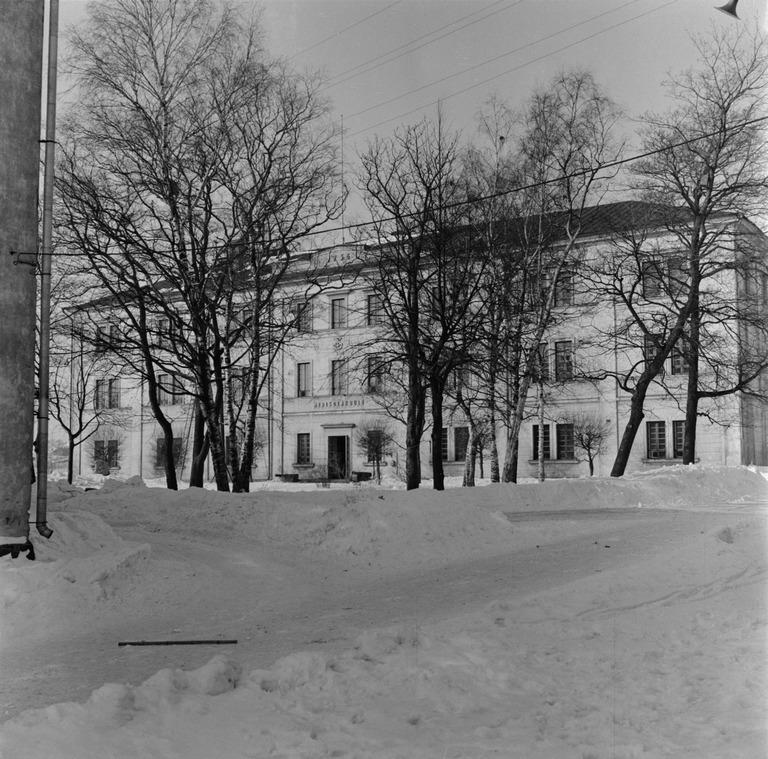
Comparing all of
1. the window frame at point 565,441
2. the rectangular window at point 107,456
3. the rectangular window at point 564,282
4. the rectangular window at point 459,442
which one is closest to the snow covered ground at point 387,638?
the rectangular window at point 564,282

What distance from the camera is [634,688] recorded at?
5.42 m

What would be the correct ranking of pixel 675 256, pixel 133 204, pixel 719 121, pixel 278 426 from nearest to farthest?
pixel 133 204
pixel 719 121
pixel 675 256
pixel 278 426

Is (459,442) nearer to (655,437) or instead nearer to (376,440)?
(376,440)

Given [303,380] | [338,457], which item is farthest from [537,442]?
[303,380]

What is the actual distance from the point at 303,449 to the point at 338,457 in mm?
3066

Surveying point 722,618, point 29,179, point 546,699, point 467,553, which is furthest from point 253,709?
point 467,553

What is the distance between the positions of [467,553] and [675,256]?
57.8ft

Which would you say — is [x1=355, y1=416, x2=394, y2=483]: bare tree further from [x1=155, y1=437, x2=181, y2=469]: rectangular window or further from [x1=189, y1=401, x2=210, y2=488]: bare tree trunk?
[x1=189, y1=401, x2=210, y2=488]: bare tree trunk

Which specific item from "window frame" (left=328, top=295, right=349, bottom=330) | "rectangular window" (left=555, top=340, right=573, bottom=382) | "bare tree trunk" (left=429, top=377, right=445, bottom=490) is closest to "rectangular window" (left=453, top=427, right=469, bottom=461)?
"rectangular window" (left=555, top=340, right=573, bottom=382)

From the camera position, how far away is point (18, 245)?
9414 millimetres

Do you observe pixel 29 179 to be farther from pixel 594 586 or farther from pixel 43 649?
pixel 594 586

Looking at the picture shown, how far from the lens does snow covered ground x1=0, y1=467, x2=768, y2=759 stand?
4516 mm

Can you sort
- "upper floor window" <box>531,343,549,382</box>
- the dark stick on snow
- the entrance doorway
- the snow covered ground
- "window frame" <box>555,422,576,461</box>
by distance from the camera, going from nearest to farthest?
the snow covered ground < the dark stick on snow < "upper floor window" <box>531,343,549,382</box> < "window frame" <box>555,422,576,461</box> < the entrance doorway

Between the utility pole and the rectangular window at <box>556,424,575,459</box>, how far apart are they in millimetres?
36597
